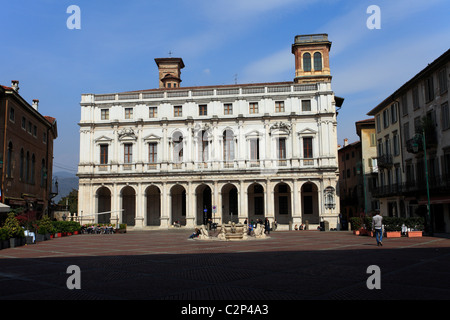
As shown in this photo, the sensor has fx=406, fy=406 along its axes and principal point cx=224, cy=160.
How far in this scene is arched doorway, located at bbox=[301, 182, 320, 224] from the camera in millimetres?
48072

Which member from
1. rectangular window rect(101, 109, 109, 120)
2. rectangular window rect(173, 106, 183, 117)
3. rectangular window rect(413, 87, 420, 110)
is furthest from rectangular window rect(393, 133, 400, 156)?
rectangular window rect(101, 109, 109, 120)

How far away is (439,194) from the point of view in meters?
31.1

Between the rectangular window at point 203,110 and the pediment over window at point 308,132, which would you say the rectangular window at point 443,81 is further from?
the rectangular window at point 203,110

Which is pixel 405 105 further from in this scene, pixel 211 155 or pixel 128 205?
pixel 128 205

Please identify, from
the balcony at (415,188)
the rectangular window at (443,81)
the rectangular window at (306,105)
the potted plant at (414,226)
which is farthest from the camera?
the rectangular window at (306,105)

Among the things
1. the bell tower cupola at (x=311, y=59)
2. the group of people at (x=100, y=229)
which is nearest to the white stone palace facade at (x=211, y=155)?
the group of people at (x=100, y=229)

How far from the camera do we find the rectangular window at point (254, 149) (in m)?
48.0

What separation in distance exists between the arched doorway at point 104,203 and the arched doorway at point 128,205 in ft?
6.35

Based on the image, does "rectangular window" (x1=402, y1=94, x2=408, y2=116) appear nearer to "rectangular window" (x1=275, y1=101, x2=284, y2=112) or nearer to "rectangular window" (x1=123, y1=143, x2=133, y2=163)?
"rectangular window" (x1=275, y1=101, x2=284, y2=112)

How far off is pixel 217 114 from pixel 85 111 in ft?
54.0

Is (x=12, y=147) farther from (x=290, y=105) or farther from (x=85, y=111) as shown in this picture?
(x=290, y=105)

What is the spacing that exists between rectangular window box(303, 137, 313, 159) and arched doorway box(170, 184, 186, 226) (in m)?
15.7
